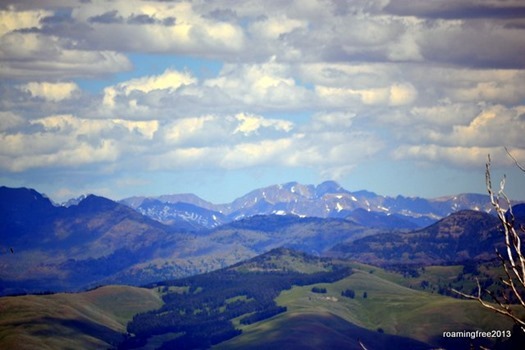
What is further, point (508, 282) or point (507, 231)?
point (508, 282)

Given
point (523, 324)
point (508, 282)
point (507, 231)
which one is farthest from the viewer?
point (508, 282)

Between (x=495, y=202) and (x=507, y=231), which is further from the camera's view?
(x=495, y=202)

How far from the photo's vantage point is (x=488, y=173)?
25.0 meters

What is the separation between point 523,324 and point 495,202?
3.55m

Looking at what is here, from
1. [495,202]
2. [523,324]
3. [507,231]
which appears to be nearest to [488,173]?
[495,202]

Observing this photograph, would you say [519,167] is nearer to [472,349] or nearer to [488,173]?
[488,173]

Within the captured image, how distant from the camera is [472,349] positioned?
25.5m

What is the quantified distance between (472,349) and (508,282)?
2.43 m

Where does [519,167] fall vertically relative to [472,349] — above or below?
above

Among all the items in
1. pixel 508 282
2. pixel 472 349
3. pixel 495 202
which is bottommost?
pixel 472 349

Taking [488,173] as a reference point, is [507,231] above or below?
below

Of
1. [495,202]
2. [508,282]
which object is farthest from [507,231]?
[508,282]

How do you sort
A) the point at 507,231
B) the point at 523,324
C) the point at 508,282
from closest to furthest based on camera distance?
the point at 507,231
the point at 523,324
the point at 508,282

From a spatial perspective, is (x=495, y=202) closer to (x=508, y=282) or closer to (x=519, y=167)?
(x=519, y=167)
